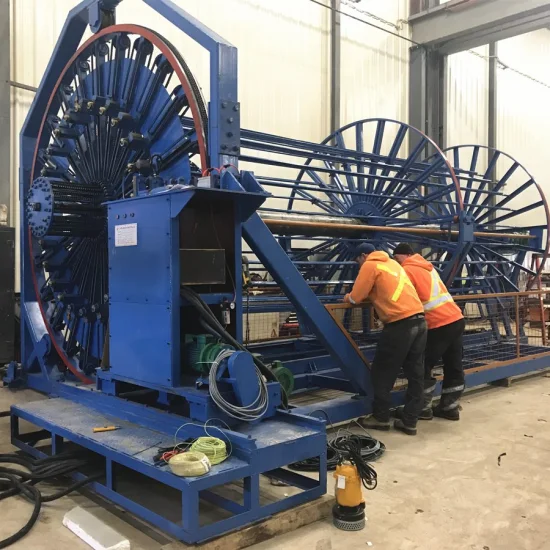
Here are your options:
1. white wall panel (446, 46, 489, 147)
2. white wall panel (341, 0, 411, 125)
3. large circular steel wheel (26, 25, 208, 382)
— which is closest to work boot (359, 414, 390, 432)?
large circular steel wheel (26, 25, 208, 382)

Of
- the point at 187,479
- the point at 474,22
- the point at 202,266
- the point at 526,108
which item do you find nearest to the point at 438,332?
the point at 202,266

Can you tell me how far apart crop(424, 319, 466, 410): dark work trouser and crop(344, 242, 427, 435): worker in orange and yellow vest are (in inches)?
12.5

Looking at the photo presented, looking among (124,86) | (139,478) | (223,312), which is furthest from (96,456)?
(124,86)

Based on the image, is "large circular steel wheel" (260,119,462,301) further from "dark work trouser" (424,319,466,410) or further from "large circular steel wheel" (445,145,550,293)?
"dark work trouser" (424,319,466,410)

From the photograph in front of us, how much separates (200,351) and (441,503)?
1531mm

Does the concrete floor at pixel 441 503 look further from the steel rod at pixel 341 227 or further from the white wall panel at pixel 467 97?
the white wall panel at pixel 467 97

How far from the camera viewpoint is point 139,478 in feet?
11.3

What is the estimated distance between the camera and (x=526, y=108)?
15430 millimetres

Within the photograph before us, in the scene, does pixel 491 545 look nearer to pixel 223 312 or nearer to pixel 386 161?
pixel 223 312

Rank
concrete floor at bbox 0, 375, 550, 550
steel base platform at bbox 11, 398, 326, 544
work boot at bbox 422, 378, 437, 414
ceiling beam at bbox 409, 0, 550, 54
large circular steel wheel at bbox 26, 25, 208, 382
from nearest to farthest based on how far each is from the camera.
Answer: steel base platform at bbox 11, 398, 326, 544 → concrete floor at bbox 0, 375, 550, 550 → large circular steel wheel at bbox 26, 25, 208, 382 → work boot at bbox 422, 378, 437, 414 → ceiling beam at bbox 409, 0, 550, 54

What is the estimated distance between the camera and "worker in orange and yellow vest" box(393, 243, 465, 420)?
15.7ft

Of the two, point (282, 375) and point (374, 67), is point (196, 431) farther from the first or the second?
point (374, 67)

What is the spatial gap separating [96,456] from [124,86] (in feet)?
8.46

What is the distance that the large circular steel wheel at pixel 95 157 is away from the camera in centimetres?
395
